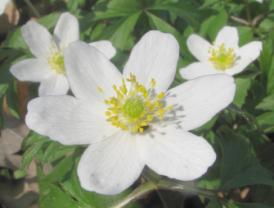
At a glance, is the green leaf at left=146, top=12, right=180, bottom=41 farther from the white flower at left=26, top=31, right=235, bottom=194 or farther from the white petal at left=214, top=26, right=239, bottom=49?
the white flower at left=26, top=31, right=235, bottom=194

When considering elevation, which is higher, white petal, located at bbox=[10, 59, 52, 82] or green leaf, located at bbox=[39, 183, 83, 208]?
white petal, located at bbox=[10, 59, 52, 82]

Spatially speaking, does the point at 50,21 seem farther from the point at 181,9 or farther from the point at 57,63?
the point at 181,9

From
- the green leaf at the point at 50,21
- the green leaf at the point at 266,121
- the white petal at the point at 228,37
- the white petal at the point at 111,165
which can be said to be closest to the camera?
the white petal at the point at 111,165

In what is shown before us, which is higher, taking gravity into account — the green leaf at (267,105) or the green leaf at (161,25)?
the green leaf at (161,25)

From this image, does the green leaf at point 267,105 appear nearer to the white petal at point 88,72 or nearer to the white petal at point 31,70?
the white petal at point 88,72

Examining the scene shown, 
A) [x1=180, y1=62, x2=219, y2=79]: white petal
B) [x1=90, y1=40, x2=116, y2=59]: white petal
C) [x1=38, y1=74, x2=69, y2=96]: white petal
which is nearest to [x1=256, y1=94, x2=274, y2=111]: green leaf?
[x1=180, y1=62, x2=219, y2=79]: white petal

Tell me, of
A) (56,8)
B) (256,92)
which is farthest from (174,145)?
(56,8)

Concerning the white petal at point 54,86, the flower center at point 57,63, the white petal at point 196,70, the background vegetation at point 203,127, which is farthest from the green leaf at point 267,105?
the flower center at point 57,63
